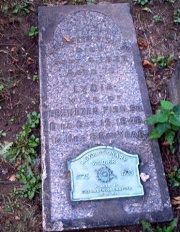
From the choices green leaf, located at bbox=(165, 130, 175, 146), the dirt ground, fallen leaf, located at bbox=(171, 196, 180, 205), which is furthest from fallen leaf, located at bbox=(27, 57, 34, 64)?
fallen leaf, located at bbox=(171, 196, 180, 205)

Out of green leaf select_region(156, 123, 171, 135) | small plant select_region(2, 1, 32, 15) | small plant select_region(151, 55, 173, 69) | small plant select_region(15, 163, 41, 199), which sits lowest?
small plant select_region(15, 163, 41, 199)

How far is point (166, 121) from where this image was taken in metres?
2.54

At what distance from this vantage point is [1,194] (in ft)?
8.30

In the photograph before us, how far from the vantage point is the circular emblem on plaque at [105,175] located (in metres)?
2.48

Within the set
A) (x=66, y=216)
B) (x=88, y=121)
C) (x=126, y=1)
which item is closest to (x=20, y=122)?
(x=88, y=121)

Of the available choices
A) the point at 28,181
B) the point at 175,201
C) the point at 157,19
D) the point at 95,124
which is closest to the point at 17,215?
the point at 28,181

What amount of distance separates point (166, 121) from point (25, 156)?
3.00ft

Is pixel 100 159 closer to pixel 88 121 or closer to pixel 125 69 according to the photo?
pixel 88 121

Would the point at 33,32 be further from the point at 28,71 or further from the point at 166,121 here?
the point at 166,121

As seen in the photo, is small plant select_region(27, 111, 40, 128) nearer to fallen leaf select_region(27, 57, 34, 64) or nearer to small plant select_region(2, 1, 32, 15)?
fallen leaf select_region(27, 57, 34, 64)

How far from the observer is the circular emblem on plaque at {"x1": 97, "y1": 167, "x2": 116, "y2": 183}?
2479 millimetres

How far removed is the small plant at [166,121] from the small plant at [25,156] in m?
0.76

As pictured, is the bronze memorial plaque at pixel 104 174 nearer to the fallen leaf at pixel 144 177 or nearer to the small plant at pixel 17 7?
the fallen leaf at pixel 144 177

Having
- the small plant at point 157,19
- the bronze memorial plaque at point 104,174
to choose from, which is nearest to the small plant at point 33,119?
the bronze memorial plaque at point 104,174
